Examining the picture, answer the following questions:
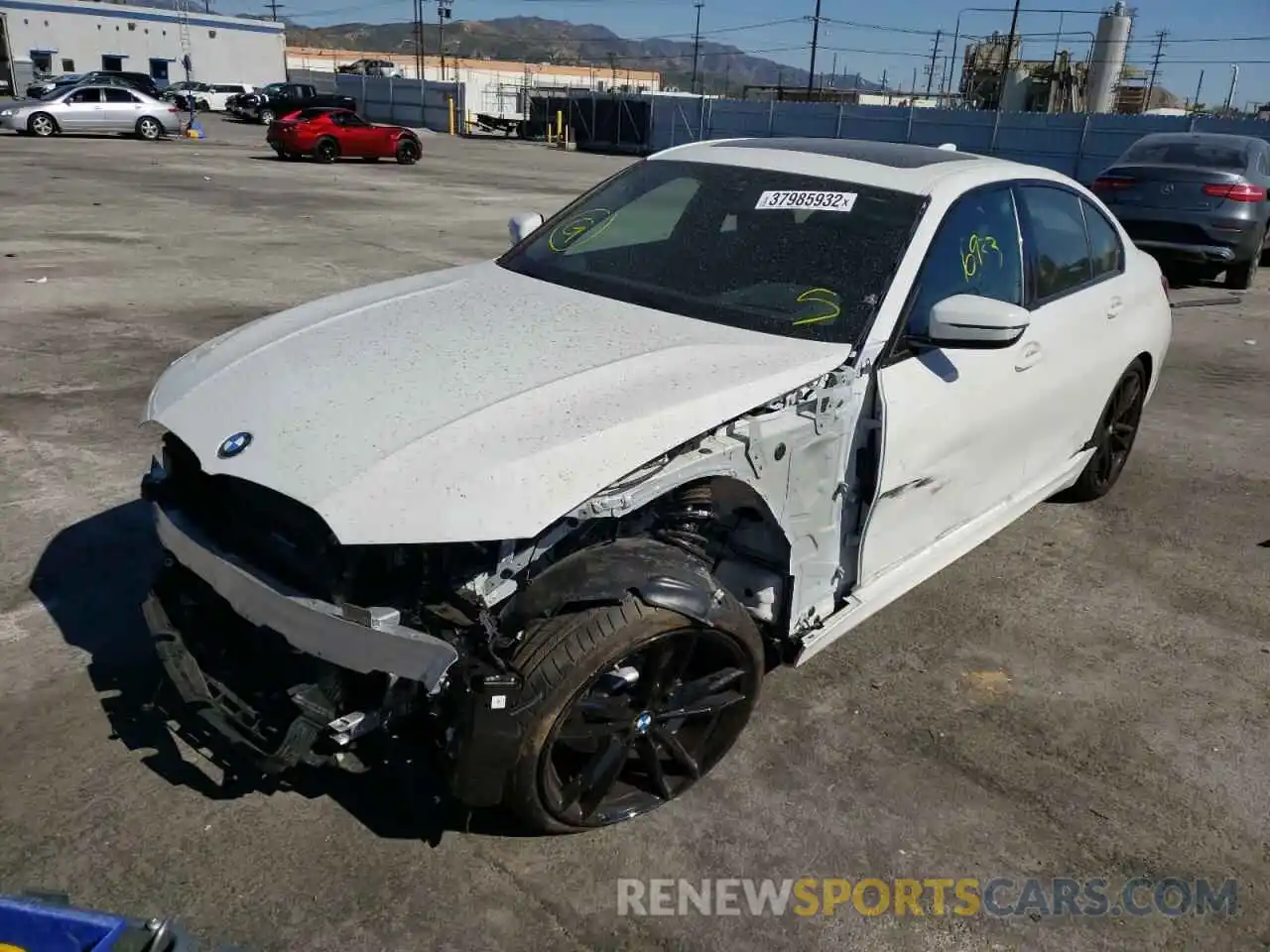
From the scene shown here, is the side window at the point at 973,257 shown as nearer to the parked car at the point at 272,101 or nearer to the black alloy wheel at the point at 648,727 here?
the black alloy wheel at the point at 648,727

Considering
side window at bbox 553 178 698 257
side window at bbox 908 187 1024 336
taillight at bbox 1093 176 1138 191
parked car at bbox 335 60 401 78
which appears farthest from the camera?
parked car at bbox 335 60 401 78

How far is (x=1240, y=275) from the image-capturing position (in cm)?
1184

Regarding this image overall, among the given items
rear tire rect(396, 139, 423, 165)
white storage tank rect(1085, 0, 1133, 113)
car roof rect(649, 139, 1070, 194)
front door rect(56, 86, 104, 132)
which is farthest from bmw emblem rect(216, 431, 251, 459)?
white storage tank rect(1085, 0, 1133, 113)

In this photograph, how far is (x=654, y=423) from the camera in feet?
8.67

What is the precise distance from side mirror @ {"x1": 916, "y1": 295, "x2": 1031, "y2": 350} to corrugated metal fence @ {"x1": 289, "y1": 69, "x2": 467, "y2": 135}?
44749 millimetres

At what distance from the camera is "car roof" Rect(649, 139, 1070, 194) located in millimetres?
3742

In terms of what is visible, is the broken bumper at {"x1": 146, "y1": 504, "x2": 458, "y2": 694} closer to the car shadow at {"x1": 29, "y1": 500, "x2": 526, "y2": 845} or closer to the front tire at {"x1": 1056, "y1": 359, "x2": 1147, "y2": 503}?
the car shadow at {"x1": 29, "y1": 500, "x2": 526, "y2": 845}

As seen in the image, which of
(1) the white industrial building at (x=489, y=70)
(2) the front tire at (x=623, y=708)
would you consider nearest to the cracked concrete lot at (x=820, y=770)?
(2) the front tire at (x=623, y=708)

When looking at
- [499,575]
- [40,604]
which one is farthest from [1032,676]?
[40,604]

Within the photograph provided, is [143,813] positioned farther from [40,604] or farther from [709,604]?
[709,604]

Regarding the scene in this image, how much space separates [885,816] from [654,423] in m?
1.37

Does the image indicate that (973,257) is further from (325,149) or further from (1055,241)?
(325,149)

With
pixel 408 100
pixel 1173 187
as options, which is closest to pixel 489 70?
pixel 408 100

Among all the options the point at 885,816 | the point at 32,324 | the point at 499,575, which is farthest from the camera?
the point at 32,324
